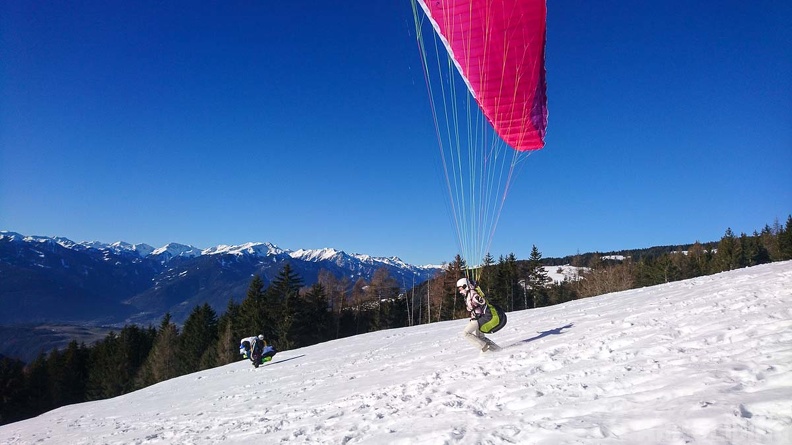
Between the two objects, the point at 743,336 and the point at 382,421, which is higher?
the point at 743,336

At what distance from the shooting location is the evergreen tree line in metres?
44.5

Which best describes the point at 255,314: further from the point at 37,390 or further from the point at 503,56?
the point at 503,56

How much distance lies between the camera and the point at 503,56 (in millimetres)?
9219

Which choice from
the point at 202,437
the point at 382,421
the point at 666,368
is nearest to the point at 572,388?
the point at 666,368

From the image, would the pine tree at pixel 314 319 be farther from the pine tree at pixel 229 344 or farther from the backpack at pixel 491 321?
the backpack at pixel 491 321

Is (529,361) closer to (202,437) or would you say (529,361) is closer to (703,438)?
(703,438)

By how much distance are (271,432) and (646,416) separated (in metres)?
5.73

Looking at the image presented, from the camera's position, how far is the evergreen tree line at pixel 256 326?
44469mm

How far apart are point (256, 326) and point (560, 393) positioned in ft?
140

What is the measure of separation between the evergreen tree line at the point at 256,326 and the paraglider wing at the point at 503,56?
1057 inches

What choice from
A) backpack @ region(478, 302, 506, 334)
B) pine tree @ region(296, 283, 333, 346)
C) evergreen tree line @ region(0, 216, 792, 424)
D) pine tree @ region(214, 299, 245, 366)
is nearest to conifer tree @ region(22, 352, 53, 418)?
evergreen tree line @ region(0, 216, 792, 424)

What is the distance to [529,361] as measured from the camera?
7.62 metres

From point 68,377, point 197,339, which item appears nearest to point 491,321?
point 197,339

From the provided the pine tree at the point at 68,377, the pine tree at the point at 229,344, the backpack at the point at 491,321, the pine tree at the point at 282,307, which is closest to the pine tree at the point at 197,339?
the pine tree at the point at 229,344
